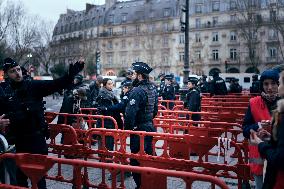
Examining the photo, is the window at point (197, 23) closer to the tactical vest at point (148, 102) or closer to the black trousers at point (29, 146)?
the tactical vest at point (148, 102)

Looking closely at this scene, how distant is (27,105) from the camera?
4.54m

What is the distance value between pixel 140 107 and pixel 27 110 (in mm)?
1759

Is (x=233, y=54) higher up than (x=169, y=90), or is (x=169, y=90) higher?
(x=233, y=54)

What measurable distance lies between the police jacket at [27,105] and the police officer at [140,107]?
1194mm

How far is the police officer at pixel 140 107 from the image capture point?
5523 millimetres

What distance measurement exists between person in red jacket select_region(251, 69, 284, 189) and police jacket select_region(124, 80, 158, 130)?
2.59 m

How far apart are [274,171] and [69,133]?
472cm

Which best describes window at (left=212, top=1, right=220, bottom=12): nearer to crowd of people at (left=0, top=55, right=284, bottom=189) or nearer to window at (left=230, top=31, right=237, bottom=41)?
window at (left=230, top=31, right=237, bottom=41)

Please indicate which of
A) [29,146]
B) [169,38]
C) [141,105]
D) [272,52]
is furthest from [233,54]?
[29,146]

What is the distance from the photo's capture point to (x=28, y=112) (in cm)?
455

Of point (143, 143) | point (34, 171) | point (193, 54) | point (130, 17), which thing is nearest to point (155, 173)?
point (34, 171)

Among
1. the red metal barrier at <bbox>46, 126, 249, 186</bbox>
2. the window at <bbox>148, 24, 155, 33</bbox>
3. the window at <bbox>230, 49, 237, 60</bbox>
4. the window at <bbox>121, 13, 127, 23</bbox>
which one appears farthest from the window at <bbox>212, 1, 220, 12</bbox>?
the red metal barrier at <bbox>46, 126, 249, 186</bbox>

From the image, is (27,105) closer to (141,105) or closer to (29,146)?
(29,146)

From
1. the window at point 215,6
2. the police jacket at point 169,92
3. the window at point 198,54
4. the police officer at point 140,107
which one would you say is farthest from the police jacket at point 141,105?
the window at point 215,6
